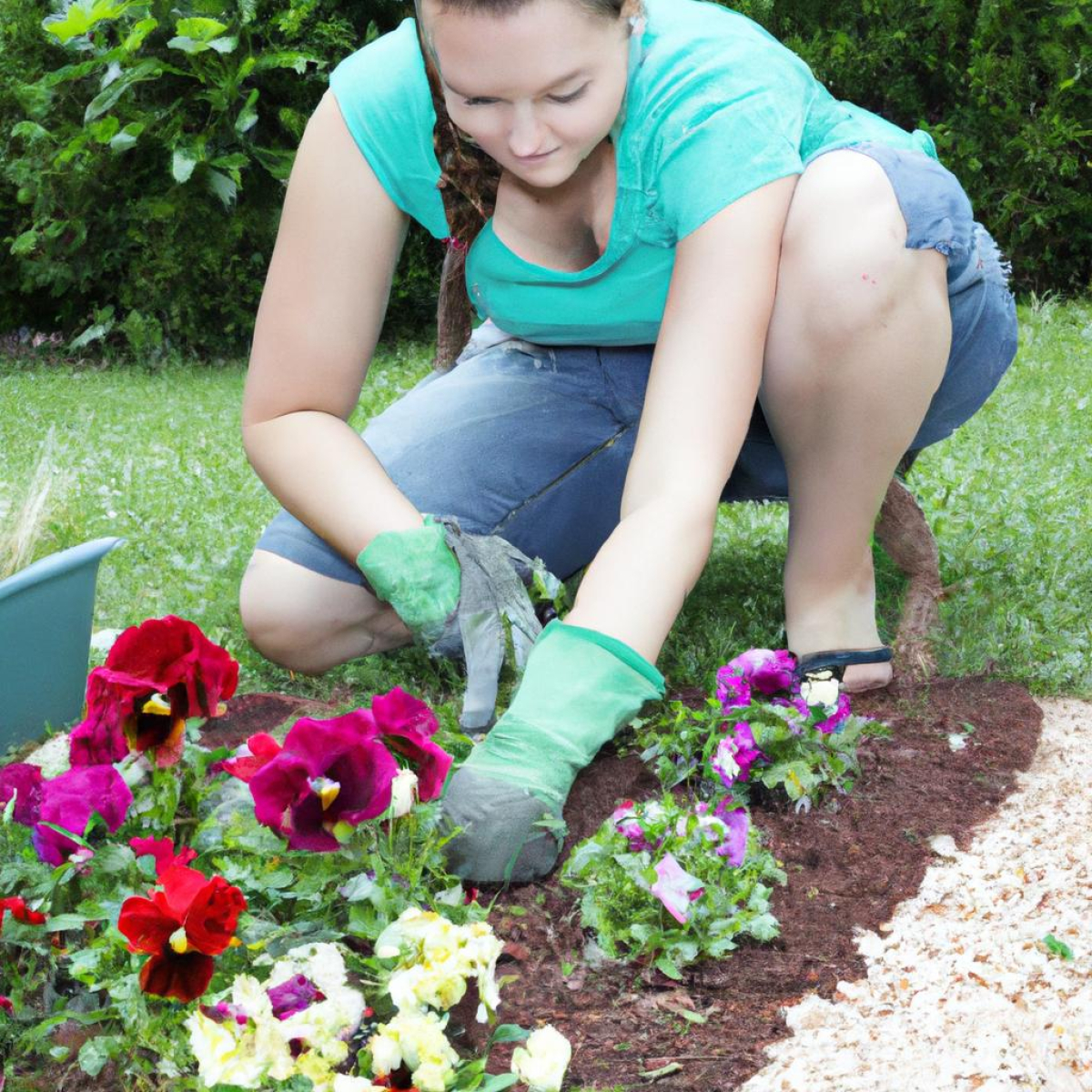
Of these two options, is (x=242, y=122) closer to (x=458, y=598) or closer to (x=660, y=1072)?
(x=458, y=598)

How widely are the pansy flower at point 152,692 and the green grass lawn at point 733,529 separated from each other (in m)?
0.78

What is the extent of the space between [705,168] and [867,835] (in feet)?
3.13

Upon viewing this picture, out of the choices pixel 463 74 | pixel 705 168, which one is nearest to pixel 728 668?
pixel 705 168

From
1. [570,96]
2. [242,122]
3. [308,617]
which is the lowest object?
[242,122]

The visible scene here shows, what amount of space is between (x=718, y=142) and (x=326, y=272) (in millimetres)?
621

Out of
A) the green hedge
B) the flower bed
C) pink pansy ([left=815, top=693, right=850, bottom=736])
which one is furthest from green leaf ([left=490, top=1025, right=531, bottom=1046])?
the green hedge

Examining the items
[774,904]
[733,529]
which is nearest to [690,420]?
[774,904]

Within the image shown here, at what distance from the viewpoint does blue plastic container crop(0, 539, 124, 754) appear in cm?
180

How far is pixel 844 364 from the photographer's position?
6.26 feet

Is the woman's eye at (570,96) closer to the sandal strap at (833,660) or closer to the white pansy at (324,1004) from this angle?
the sandal strap at (833,660)

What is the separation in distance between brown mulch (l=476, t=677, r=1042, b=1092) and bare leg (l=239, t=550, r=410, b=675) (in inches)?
23.1

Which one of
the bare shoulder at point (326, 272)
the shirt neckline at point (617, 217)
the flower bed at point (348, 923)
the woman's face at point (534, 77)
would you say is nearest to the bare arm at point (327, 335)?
the bare shoulder at point (326, 272)

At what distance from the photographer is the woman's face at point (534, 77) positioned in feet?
5.17

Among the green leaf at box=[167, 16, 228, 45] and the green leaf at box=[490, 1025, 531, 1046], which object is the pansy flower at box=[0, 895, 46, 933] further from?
the green leaf at box=[167, 16, 228, 45]
